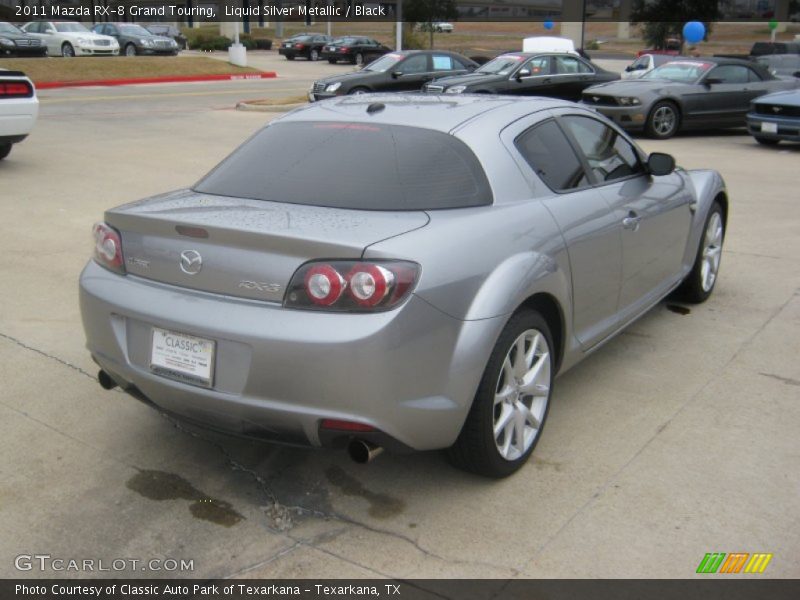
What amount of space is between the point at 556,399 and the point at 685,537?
1.37 metres

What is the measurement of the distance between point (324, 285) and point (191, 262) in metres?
0.60

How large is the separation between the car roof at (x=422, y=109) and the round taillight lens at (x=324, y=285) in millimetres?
1193

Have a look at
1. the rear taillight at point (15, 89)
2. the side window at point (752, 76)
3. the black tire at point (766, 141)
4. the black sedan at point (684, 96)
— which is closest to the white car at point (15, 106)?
the rear taillight at point (15, 89)

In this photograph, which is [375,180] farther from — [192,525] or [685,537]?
[685,537]

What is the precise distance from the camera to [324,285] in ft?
10.5

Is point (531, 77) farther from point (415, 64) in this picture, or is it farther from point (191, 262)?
point (191, 262)

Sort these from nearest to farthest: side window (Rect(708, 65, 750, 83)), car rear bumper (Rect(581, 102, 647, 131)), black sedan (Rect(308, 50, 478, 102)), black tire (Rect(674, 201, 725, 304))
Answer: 1. black tire (Rect(674, 201, 725, 304))
2. car rear bumper (Rect(581, 102, 647, 131))
3. side window (Rect(708, 65, 750, 83))
4. black sedan (Rect(308, 50, 478, 102))

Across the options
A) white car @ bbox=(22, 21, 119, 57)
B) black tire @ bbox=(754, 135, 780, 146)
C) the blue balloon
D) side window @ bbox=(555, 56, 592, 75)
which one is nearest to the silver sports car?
black tire @ bbox=(754, 135, 780, 146)

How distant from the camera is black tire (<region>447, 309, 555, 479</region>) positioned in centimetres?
351

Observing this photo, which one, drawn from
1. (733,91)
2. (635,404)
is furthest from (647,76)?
(635,404)

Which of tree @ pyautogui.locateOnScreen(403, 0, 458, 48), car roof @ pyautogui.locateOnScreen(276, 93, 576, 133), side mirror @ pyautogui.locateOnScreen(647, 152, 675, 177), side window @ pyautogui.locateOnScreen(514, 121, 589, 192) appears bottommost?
side mirror @ pyautogui.locateOnScreen(647, 152, 675, 177)

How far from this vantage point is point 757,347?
5.36m

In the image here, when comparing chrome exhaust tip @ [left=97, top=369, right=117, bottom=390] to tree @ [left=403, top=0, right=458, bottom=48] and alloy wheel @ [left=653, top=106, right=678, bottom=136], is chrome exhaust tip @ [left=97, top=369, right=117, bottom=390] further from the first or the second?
tree @ [left=403, top=0, right=458, bottom=48]

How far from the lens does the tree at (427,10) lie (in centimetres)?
4894
